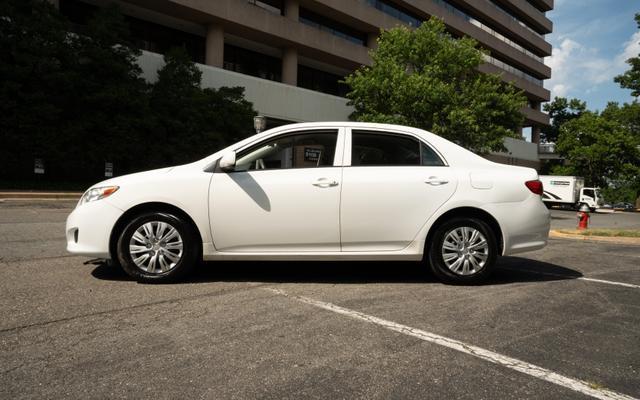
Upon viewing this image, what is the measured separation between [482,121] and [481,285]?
20034 millimetres

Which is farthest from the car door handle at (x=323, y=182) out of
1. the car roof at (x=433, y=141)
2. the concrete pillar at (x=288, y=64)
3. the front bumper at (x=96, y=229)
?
the concrete pillar at (x=288, y=64)

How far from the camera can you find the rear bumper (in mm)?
4781

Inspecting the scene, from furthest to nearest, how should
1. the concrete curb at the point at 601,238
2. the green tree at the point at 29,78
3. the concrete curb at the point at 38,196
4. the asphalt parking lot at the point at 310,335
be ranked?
the green tree at the point at 29,78, the concrete curb at the point at 38,196, the concrete curb at the point at 601,238, the asphalt parking lot at the point at 310,335

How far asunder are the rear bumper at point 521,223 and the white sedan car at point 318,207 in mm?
13

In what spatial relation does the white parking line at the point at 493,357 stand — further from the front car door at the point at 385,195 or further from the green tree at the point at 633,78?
the green tree at the point at 633,78

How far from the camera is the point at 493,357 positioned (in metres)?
2.83

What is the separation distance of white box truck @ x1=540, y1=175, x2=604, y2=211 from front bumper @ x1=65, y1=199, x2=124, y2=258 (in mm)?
36007

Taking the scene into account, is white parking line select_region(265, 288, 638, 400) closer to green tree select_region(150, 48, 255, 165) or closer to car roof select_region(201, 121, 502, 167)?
car roof select_region(201, 121, 502, 167)

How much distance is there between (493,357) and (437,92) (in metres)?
20.7

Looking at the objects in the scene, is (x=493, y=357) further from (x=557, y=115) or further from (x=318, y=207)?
(x=557, y=115)

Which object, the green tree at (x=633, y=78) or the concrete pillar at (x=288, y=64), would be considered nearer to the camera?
the concrete pillar at (x=288, y=64)

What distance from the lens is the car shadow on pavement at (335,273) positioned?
4840 millimetres

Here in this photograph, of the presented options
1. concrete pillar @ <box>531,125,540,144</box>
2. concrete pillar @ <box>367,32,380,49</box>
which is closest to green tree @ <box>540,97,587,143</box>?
concrete pillar @ <box>531,125,540,144</box>

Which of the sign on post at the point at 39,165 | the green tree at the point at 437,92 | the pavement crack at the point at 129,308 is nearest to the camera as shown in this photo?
the pavement crack at the point at 129,308
